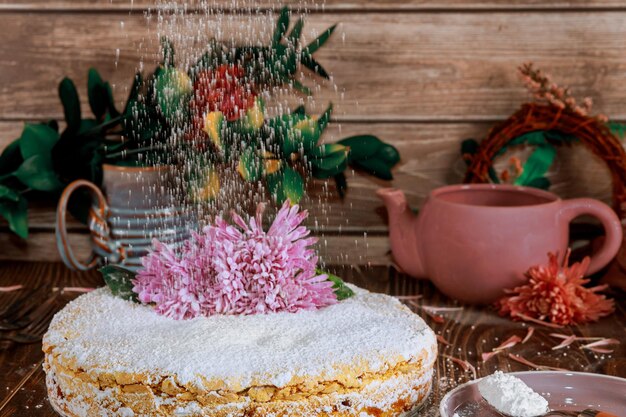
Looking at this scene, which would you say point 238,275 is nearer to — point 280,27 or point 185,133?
point 185,133

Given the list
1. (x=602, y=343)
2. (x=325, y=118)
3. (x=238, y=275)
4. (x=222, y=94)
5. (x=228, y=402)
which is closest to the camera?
(x=228, y=402)

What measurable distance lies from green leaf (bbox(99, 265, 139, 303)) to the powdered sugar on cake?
11mm

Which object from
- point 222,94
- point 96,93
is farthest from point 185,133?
point 96,93

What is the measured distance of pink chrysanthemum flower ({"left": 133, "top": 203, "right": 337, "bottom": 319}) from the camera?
25.9 inches

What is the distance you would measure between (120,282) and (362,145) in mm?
410

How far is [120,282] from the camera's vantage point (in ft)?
2.31

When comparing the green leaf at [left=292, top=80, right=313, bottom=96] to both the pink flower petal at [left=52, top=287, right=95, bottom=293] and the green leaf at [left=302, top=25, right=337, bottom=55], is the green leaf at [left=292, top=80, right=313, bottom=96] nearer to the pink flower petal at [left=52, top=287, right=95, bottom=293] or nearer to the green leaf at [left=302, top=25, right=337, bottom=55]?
the green leaf at [left=302, top=25, right=337, bottom=55]

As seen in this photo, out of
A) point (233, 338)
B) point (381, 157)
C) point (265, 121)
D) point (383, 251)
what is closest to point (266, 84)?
point (265, 121)

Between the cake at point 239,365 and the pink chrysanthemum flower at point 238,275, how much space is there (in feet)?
0.05

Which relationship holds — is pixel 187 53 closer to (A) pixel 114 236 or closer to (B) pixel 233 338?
(A) pixel 114 236

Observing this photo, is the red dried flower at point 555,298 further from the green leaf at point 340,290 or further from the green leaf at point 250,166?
the green leaf at point 250,166

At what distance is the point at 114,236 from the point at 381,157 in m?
0.36

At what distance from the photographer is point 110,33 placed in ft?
3.39

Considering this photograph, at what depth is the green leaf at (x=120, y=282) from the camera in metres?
0.70
